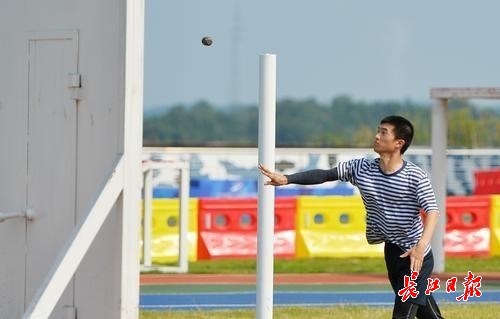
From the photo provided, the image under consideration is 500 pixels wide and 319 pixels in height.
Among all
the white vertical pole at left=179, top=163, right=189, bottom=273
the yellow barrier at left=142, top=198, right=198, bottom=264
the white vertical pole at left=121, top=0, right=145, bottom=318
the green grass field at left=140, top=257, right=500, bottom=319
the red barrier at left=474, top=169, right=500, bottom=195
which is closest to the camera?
the white vertical pole at left=121, top=0, right=145, bottom=318

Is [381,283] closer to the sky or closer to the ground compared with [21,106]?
closer to the ground

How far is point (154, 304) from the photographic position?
16.3m

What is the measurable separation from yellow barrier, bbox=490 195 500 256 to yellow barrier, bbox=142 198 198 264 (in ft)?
18.2

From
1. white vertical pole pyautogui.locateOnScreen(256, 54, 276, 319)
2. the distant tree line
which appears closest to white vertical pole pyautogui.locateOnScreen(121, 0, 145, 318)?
white vertical pole pyautogui.locateOnScreen(256, 54, 276, 319)

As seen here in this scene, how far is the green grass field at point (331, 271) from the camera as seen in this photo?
542 inches

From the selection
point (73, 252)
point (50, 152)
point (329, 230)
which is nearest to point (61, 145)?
point (50, 152)

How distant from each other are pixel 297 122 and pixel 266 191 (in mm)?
82625

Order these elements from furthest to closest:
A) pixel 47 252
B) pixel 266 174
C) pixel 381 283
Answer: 1. pixel 381 283
2. pixel 47 252
3. pixel 266 174

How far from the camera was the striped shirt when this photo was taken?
898 centimetres

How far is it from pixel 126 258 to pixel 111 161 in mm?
649

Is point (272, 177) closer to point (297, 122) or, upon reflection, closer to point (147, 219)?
point (147, 219)

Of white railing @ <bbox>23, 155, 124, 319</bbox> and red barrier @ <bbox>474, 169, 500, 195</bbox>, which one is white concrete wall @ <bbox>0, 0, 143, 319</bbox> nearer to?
white railing @ <bbox>23, 155, 124, 319</bbox>

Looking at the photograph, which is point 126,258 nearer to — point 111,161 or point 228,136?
point 111,161

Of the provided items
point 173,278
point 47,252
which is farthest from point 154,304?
point 47,252
